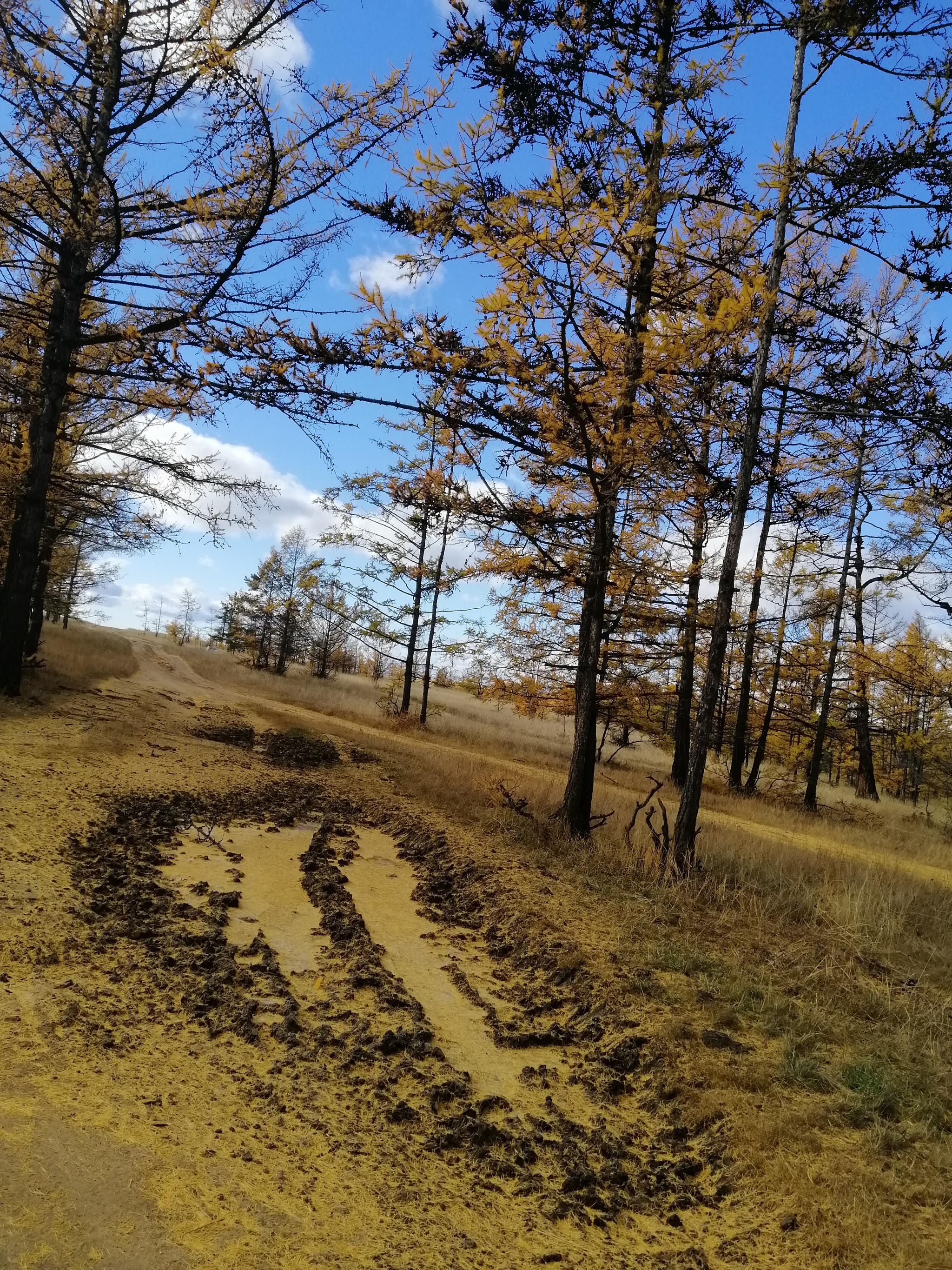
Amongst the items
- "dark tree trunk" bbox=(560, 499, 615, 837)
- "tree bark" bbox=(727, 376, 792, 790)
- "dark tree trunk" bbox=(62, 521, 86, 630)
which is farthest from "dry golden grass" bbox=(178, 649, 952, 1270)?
"dark tree trunk" bbox=(62, 521, 86, 630)

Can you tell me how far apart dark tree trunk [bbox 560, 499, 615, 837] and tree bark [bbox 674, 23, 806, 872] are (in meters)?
1.22

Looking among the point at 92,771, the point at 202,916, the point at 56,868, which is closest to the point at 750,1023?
the point at 202,916

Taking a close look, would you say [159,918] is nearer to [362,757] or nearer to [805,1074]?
[805,1074]

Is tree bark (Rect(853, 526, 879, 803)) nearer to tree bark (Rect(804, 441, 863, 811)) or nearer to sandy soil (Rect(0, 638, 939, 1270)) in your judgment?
tree bark (Rect(804, 441, 863, 811))

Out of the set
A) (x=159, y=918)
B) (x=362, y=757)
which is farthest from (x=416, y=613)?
(x=159, y=918)

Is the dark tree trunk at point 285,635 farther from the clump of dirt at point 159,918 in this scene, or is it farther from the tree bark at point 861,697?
the clump of dirt at point 159,918

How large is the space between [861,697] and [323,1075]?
812 inches

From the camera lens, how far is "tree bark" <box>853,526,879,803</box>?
1931 cm

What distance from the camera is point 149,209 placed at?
9141mm

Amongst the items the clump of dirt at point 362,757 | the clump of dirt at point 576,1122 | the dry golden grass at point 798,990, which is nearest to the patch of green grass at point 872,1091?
the dry golden grass at point 798,990

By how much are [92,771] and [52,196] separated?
6.36 metres

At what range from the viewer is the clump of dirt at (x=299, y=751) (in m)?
11.2

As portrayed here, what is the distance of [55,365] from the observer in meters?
10.2

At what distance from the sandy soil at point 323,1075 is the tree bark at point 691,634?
4.40 m
